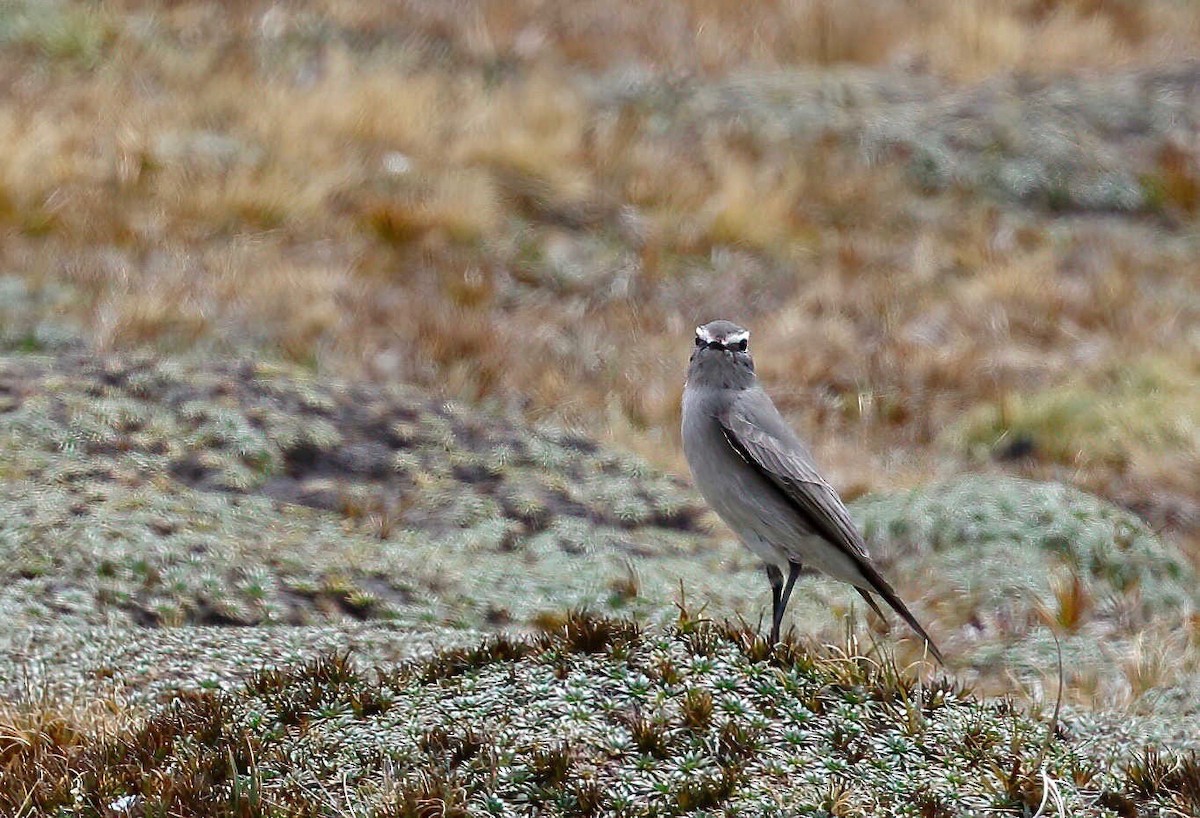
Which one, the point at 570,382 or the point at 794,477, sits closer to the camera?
the point at 794,477

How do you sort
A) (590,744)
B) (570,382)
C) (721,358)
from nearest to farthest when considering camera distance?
(590,744) → (721,358) → (570,382)

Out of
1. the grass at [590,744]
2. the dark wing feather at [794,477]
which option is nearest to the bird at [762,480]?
the dark wing feather at [794,477]

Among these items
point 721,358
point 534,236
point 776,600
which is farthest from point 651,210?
point 776,600

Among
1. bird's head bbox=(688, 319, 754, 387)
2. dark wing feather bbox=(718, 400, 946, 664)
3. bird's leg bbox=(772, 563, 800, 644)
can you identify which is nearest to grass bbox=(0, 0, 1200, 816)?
bird's leg bbox=(772, 563, 800, 644)

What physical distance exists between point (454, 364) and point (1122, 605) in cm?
541

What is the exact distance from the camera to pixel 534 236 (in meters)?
14.3

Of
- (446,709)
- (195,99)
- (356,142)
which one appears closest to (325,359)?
(356,142)

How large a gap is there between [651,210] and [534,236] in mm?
1351

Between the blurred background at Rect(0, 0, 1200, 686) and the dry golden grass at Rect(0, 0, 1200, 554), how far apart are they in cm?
4

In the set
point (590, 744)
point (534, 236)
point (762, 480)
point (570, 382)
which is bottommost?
point (590, 744)

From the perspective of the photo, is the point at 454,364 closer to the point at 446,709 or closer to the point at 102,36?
the point at 446,709

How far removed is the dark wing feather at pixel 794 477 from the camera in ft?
21.0

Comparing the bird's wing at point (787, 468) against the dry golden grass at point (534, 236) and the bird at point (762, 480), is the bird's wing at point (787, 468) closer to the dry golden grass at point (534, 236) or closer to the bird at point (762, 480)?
the bird at point (762, 480)

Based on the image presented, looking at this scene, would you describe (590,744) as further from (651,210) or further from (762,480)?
(651,210)
